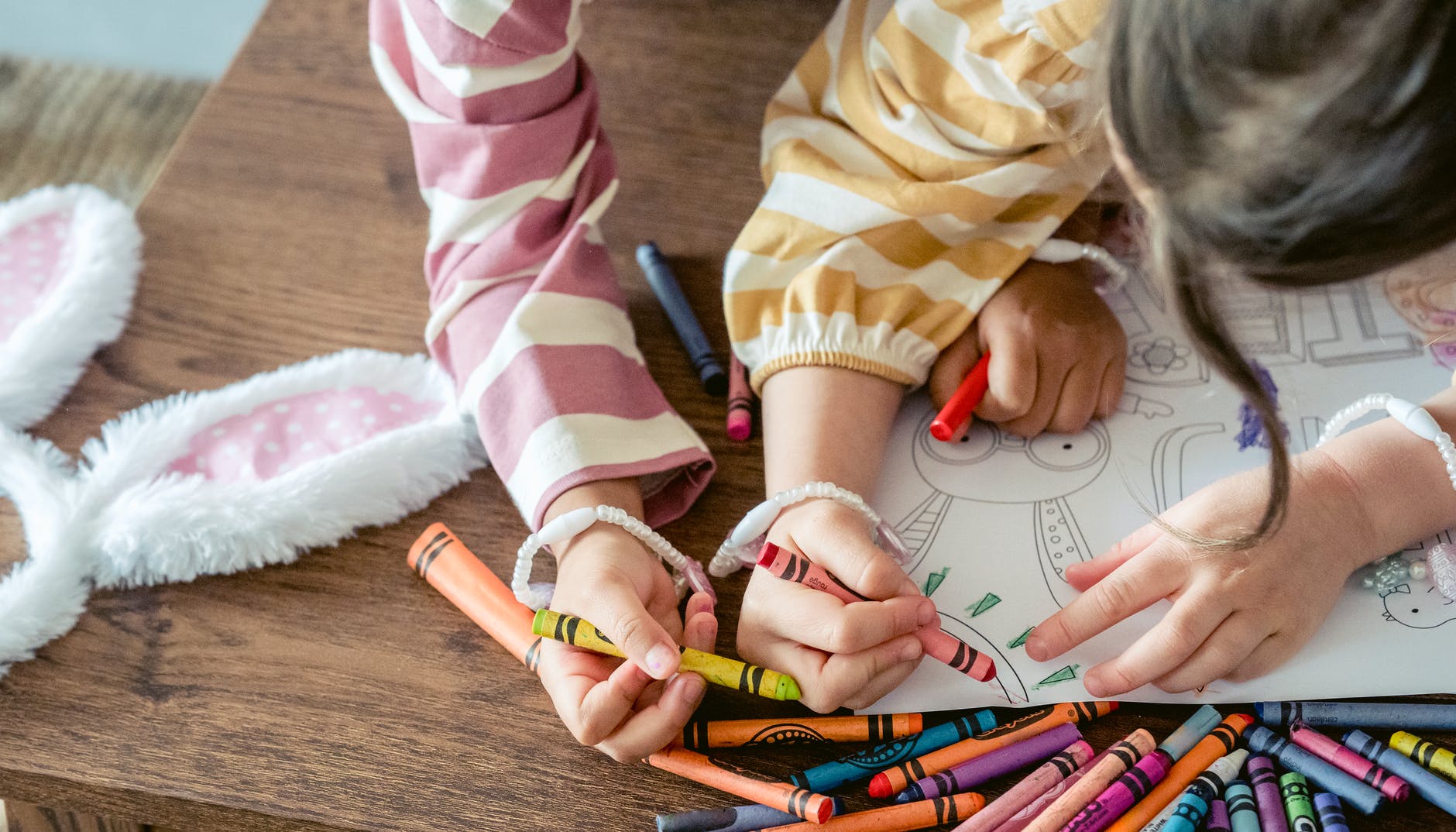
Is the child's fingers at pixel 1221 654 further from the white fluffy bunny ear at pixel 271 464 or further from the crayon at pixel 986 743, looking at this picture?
the white fluffy bunny ear at pixel 271 464

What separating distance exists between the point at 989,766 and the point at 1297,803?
0.38 ft

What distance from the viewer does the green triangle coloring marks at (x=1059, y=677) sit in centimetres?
48

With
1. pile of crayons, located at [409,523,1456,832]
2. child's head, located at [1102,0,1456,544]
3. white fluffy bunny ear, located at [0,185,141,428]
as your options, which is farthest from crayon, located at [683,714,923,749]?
white fluffy bunny ear, located at [0,185,141,428]

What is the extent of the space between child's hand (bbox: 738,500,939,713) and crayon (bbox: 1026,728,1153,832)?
3.0 inches

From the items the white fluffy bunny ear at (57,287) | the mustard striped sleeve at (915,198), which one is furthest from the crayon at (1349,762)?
the white fluffy bunny ear at (57,287)

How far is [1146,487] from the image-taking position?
0.54 m

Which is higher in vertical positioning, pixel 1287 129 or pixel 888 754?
pixel 1287 129

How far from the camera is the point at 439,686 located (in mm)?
488

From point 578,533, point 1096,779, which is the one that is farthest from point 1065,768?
point 578,533

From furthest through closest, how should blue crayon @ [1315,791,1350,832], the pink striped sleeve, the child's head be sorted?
1. the pink striped sleeve
2. blue crayon @ [1315,791,1350,832]
3. the child's head

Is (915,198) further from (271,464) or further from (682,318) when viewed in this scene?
(271,464)

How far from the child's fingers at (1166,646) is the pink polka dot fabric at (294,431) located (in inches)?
13.7

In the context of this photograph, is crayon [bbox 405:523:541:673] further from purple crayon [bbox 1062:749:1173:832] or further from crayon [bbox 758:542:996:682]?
purple crayon [bbox 1062:749:1173:832]

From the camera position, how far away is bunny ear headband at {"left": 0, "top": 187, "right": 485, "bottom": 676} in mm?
520
